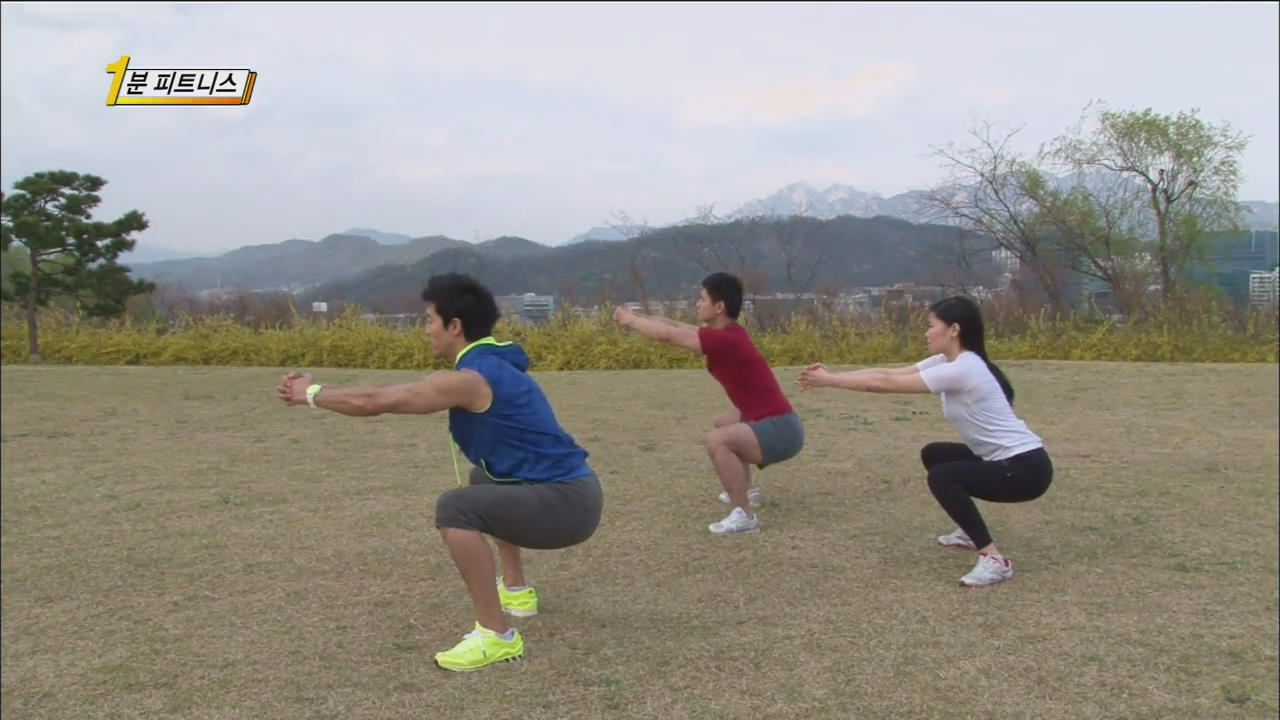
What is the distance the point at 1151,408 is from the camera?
9.38 m

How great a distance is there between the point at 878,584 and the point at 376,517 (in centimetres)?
283

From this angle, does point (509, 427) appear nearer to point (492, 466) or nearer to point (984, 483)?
point (492, 466)

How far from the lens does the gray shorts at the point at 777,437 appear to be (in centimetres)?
520

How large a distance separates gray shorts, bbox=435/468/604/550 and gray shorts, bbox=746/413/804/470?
173 cm

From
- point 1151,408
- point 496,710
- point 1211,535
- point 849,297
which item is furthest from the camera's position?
point 849,297

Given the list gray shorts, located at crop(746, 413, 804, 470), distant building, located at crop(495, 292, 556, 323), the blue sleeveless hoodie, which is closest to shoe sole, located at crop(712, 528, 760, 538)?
gray shorts, located at crop(746, 413, 804, 470)

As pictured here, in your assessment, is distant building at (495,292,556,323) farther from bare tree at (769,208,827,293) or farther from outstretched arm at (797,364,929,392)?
outstretched arm at (797,364,929,392)

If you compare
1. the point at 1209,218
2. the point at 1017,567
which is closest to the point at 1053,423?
the point at 1017,567

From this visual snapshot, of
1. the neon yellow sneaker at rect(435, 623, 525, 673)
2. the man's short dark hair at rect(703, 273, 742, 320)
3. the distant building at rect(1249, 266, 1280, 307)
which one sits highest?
the man's short dark hair at rect(703, 273, 742, 320)

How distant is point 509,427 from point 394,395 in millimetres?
482

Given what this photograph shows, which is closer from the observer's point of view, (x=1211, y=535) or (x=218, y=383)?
(x=1211, y=535)

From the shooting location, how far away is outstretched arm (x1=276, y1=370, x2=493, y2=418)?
123 inches

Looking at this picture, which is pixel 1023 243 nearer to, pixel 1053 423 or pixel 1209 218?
pixel 1209 218

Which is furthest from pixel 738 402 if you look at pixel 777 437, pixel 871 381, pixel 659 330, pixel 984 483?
pixel 984 483
